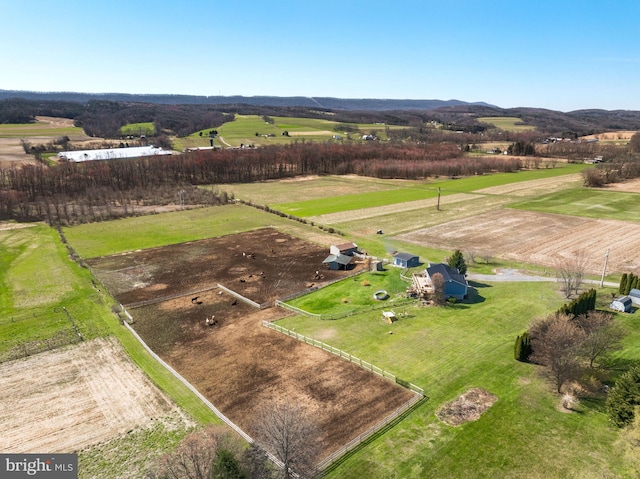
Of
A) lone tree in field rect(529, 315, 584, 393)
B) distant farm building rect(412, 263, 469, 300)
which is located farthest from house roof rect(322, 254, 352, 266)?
lone tree in field rect(529, 315, 584, 393)

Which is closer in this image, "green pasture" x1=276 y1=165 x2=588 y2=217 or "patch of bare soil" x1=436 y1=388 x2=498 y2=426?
"patch of bare soil" x1=436 y1=388 x2=498 y2=426

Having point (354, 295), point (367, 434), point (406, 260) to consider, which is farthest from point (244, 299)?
point (367, 434)

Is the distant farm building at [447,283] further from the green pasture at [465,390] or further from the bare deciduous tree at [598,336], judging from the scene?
the bare deciduous tree at [598,336]

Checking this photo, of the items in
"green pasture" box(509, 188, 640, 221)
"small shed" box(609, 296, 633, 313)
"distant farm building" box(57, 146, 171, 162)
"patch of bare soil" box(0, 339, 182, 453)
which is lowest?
"patch of bare soil" box(0, 339, 182, 453)

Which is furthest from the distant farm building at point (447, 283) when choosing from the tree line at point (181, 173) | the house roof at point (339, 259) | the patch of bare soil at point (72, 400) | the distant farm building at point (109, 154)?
the distant farm building at point (109, 154)

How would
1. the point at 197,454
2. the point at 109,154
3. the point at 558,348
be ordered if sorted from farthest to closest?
the point at 109,154, the point at 558,348, the point at 197,454

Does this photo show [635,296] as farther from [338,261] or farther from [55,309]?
[55,309]

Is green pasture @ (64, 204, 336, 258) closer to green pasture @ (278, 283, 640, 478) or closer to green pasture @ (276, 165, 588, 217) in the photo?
green pasture @ (276, 165, 588, 217)

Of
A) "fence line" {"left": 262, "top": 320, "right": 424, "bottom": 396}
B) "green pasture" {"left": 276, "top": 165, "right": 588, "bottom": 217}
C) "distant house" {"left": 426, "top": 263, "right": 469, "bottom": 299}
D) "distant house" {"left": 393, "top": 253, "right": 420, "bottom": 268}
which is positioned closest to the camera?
"fence line" {"left": 262, "top": 320, "right": 424, "bottom": 396}
